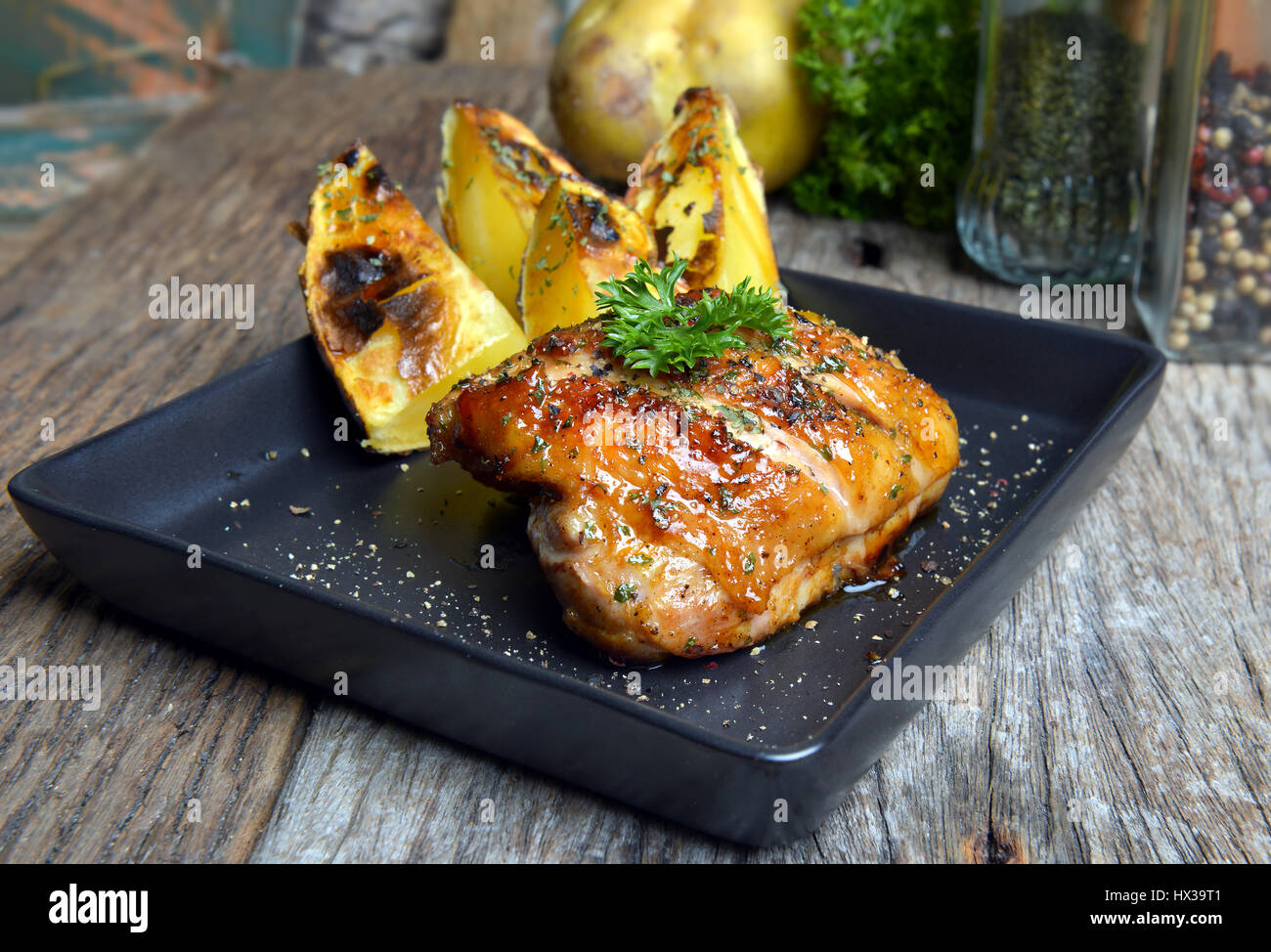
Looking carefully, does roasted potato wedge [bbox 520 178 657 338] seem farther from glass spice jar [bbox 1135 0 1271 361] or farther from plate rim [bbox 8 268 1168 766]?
glass spice jar [bbox 1135 0 1271 361]

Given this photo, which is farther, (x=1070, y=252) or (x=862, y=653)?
(x=1070, y=252)

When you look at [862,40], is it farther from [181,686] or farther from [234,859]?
[234,859]

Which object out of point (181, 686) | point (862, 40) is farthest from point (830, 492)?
point (862, 40)

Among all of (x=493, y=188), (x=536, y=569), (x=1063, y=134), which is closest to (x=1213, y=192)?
(x=1063, y=134)

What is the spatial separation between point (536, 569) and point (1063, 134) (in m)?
1.96

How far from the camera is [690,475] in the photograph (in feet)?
6.35

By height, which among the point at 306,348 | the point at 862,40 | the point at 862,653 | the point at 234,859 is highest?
the point at 862,40

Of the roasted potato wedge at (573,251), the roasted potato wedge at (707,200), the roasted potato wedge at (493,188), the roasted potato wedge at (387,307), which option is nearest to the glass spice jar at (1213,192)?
the roasted potato wedge at (707,200)

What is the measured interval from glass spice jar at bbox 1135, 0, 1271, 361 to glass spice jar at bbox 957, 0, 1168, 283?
12 cm

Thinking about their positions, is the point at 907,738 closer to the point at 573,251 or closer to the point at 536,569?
the point at 536,569

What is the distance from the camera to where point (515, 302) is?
272cm

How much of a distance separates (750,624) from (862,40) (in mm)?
2338

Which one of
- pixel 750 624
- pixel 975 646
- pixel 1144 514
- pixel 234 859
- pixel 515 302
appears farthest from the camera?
pixel 515 302

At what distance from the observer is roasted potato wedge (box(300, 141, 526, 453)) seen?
8.18ft
